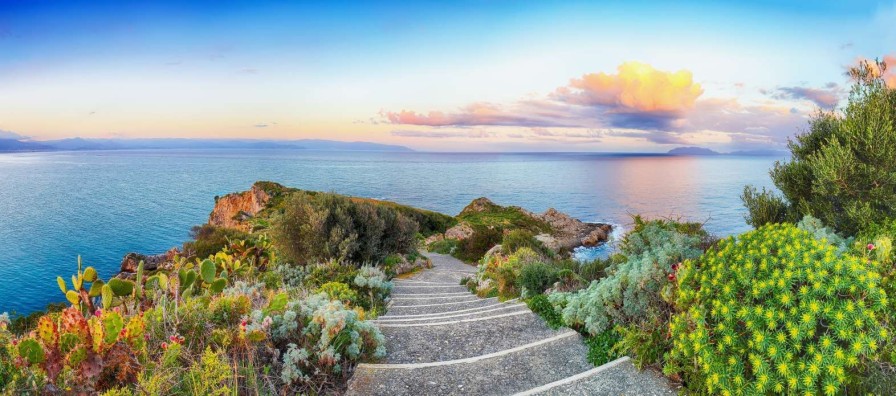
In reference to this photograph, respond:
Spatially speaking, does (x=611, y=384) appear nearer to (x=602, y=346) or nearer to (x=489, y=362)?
A: (x=602, y=346)

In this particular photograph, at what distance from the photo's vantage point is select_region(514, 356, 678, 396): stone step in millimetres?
4879

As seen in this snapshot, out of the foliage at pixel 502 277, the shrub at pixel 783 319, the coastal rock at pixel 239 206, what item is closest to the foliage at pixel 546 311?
the foliage at pixel 502 277

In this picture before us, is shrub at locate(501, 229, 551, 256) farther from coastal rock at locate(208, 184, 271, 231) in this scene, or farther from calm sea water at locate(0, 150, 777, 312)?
coastal rock at locate(208, 184, 271, 231)

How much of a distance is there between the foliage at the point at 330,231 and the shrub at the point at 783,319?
10.6m

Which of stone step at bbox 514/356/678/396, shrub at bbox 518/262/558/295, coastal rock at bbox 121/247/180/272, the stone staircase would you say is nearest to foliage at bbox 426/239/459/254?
coastal rock at bbox 121/247/180/272

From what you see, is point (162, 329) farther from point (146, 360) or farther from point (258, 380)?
point (258, 380)

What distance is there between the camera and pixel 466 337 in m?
6.95

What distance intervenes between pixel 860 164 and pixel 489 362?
33.1ft

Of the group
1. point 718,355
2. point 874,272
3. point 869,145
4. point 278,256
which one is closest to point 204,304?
point 718,355

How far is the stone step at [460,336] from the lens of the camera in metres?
6.38

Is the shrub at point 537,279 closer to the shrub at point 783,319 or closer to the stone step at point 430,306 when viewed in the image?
the stone step at point 430,306

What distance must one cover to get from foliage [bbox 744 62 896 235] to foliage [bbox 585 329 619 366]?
26.5 feet

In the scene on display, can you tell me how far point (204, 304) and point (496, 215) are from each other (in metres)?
38.3

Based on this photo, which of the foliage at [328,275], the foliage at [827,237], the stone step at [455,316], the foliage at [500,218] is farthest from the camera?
the foliage at [500,218]
